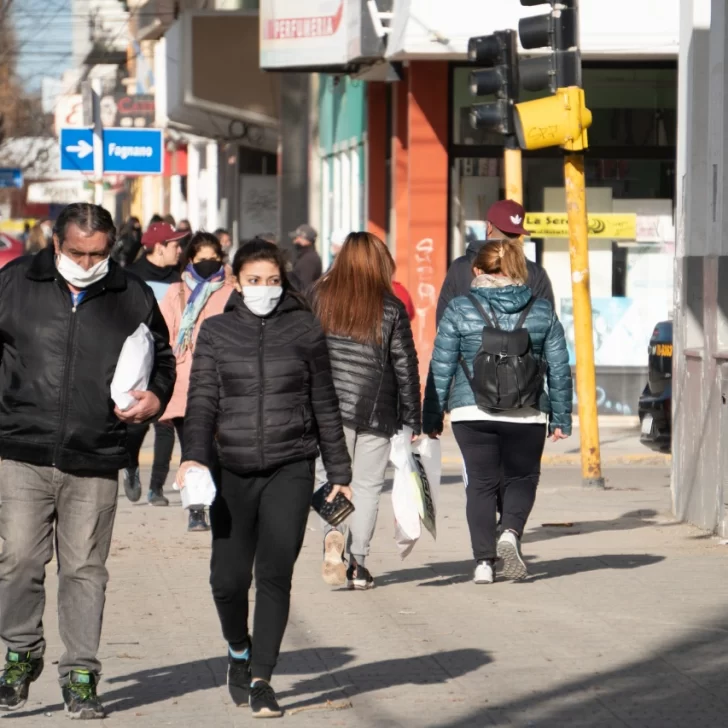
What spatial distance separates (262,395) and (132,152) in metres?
15.2

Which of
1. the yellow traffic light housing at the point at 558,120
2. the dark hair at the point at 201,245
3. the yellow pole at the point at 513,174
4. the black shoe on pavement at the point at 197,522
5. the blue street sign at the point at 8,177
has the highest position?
the blue street sign at the point at 8,177

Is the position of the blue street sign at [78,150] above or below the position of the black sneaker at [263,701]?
above

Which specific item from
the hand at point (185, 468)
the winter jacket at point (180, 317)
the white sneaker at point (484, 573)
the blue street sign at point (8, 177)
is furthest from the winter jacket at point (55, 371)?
the blue street sign at point (8, 177)

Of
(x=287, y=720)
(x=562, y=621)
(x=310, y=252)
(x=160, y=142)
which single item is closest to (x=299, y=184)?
(x=160, y=142)

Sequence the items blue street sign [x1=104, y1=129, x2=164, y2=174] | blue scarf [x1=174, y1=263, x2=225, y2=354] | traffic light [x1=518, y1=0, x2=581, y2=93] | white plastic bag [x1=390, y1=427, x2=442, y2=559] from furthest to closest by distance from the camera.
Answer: blue street sign [x1=104, y1=129, x2=164, y2=174], traffic light [x1=518, y1=0, x2=581, y2=93], blue scarf [x1=174, y1=263, x2=225, y2=354], white plastic bag [x1=390, y1=427, x2=442, y2=559]

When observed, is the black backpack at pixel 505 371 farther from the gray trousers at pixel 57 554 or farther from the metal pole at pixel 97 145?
the metal pole at pixel 97 145

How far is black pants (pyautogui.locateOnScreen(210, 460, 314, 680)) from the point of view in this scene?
635 centimetres

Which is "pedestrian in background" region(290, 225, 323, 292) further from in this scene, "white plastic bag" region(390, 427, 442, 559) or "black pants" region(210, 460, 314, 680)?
"black pants" region(210, 460, 314, 680)

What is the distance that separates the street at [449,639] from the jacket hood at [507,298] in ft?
4.52

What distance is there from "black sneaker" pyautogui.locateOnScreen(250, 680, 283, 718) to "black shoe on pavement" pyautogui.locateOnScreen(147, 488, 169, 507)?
6.42 metres

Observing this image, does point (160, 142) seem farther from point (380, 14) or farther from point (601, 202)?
point (601, 202)

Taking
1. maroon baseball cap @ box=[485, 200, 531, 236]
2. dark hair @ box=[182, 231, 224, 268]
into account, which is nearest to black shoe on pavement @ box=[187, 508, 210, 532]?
dark hair @ box=[182, 231, 224, 268]

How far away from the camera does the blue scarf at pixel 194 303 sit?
11719mm

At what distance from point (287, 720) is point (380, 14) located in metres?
13.3
